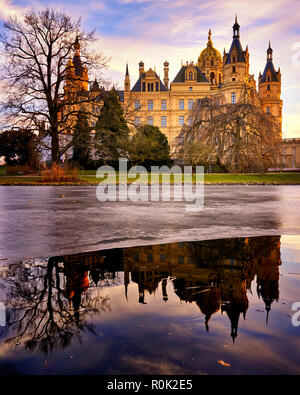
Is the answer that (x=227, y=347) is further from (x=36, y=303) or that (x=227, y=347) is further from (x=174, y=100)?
(x=174, y=100)

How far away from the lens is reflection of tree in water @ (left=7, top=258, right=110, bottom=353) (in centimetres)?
207

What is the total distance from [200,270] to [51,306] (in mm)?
1524

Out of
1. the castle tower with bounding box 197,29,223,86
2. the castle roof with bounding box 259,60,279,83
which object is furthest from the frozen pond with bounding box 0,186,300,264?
the castle tower with bounding box 197,29,223,86

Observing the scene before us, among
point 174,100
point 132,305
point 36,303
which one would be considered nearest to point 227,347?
point 132,305

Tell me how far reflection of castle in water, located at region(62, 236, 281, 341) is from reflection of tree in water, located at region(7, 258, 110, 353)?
0.18 ft

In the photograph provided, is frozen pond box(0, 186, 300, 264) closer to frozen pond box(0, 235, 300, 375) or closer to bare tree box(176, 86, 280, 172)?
frozen pond box(0, 235, 300, 375)

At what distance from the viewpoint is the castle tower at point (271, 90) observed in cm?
9312

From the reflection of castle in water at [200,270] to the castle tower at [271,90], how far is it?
Answer: 95709 millimetres

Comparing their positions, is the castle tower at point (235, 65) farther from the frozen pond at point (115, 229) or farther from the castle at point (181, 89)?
the frozen pond at point (115, 229)

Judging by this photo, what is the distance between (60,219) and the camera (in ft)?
24.5

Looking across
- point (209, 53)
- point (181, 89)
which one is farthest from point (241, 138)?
point (209, 53)

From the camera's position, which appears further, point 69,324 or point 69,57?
point 69,57

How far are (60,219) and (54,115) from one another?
19.5 m
